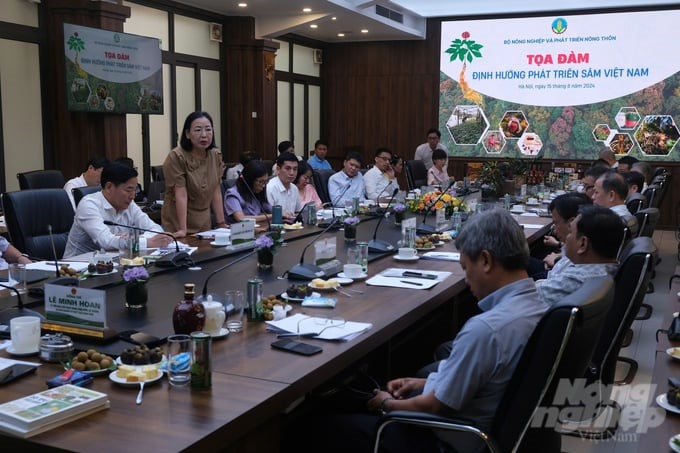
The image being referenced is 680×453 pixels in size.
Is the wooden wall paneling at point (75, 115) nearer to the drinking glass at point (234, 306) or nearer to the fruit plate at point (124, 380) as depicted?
the drinking glass at point (234, 306)

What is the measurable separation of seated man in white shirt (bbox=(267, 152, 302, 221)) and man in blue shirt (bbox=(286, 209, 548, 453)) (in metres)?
3.10

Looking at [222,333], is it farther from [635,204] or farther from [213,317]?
[635,204]

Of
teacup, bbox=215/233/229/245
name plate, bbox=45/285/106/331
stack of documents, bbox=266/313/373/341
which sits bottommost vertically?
stack of documents, bbox=266/313/373/341

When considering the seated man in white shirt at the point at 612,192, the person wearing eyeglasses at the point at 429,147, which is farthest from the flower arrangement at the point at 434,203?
the person wearing eyeglasses at the point at 429,147

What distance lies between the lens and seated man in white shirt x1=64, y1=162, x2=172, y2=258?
3486mm

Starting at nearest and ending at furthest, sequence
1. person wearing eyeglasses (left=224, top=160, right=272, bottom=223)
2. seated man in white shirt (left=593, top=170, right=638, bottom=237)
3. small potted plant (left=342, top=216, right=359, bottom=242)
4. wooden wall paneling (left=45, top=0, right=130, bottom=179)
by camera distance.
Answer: small potted plant (left=342, top=216, right=359, bottom=242)
seated man in white shirt (left=593, top=170, right=638, bottom=237)
person wearing eyeglasses (left=224, top=160, right=272, bottom=223)
wooden wall paneling (left=45, top=0, right=130, bottom=179)

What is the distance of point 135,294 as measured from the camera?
93.3 inches

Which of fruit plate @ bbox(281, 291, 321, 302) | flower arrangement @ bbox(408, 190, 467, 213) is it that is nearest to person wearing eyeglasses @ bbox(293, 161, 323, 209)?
flower arrangement @ bbox(408, 190, 467, 213)

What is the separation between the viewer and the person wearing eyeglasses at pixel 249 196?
4676 mm

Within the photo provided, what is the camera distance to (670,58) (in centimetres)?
963

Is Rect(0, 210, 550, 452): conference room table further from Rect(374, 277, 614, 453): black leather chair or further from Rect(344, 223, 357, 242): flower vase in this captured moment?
Rect(344, 223, 357, 242): flower vase

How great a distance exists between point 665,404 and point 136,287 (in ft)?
5.55

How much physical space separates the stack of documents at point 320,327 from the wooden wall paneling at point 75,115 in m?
5.06

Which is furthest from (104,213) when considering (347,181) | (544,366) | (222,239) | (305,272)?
(347,181)
